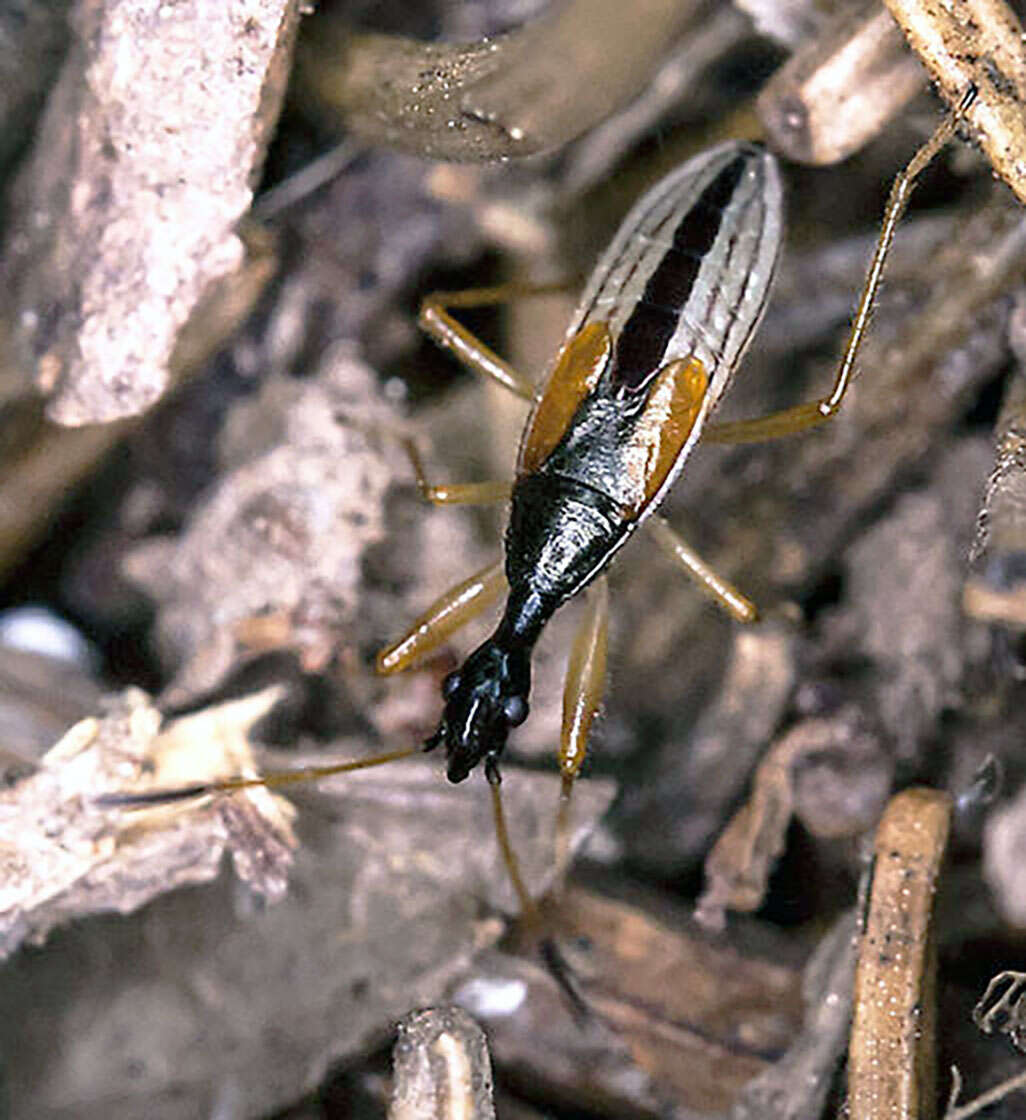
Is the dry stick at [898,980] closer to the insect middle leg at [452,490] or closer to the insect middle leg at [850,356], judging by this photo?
the insect middle leg at [850,356]

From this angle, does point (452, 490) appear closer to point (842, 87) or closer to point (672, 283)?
point (672, 283)

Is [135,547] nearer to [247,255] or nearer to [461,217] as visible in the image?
[247,255]

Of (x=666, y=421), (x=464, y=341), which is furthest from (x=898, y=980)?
(x=464, y=341)

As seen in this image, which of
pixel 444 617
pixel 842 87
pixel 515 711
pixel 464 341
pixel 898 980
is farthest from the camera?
pixel 464 341

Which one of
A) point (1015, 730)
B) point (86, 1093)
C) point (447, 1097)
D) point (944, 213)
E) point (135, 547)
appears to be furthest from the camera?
point (135, 547)

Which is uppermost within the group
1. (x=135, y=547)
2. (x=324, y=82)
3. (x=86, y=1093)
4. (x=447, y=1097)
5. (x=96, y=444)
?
(x=324, y=82)

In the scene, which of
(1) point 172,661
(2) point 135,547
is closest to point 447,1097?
(1) point 172,661

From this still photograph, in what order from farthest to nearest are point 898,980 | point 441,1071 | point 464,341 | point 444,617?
1. point 464,341
2. point 444,617
3. point 898,980
4. point 441,1071
